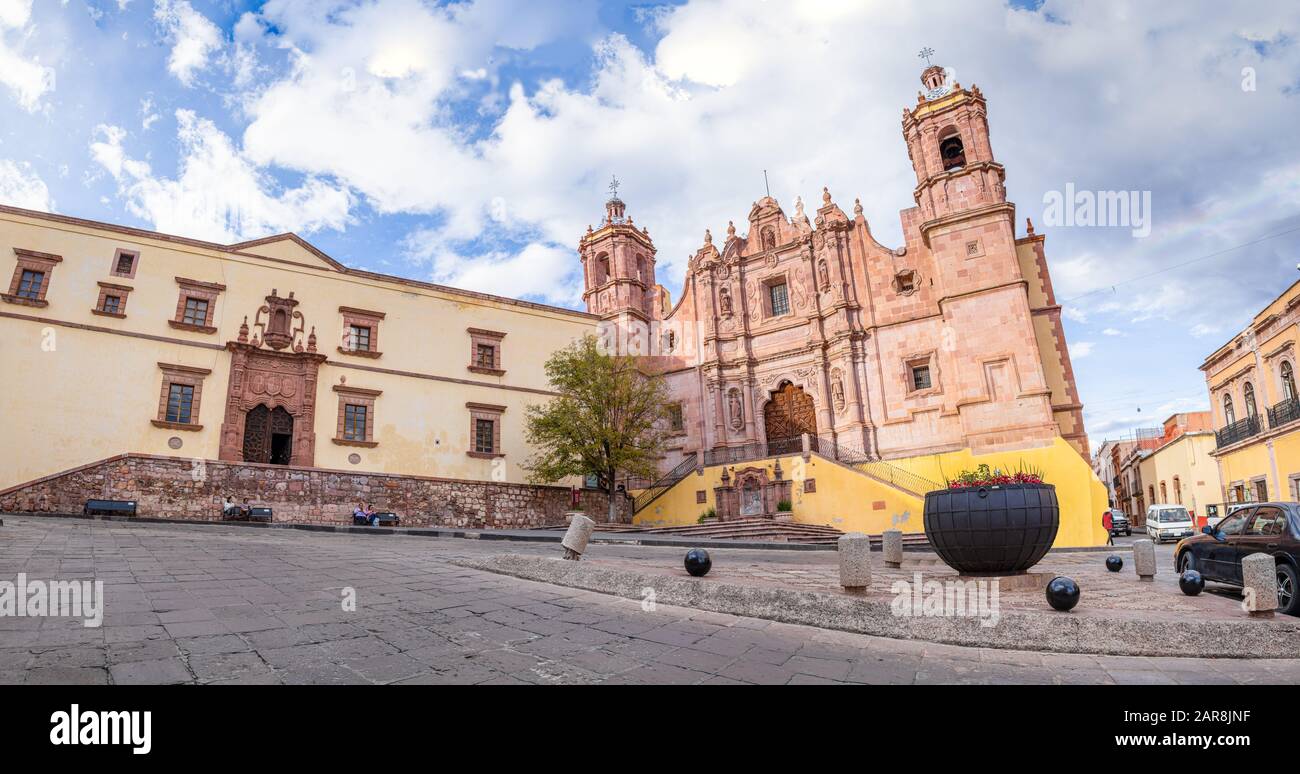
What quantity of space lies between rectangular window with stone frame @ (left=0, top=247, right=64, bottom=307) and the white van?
132 feet

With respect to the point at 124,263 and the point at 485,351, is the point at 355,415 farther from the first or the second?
the point at 124,263

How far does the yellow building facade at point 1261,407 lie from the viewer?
23.1 m

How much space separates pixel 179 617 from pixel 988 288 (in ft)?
83.6

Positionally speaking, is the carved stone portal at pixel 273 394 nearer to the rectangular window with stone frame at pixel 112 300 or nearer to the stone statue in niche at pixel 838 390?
the rectangular window with stone frame at pixel 112 300

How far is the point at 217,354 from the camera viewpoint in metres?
22.1

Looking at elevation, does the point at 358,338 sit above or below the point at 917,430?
above

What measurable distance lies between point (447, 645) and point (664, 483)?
24.9 m

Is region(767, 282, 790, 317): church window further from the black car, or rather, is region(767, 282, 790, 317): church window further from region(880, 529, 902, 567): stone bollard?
the black car

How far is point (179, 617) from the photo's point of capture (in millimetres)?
4879

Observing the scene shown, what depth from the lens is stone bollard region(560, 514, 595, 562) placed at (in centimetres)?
910

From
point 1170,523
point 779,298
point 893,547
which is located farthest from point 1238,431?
point 893,547

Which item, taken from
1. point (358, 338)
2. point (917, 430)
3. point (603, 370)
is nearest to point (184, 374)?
point (358, 338)
